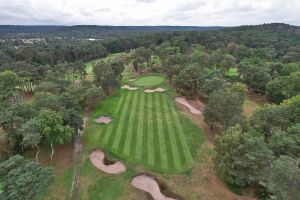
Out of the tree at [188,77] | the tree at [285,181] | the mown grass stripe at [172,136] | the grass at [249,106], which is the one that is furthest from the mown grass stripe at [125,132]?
the grass at [249,106]

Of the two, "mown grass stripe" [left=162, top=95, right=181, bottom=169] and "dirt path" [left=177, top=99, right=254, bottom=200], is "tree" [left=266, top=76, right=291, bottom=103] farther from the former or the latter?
"dirt path" [left=177, top=99, right=254, bottom=200]

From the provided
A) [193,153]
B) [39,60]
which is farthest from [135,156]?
[39,60]

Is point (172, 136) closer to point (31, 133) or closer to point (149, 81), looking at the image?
point (31, 133)

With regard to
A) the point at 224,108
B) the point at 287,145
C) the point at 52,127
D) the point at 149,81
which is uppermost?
the point at 224,108

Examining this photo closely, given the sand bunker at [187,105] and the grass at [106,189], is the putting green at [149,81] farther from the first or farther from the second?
the grass at [106,189]

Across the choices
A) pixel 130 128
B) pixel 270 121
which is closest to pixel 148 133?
pixel 130 128

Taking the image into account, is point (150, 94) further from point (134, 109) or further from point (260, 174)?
point (260, 174)

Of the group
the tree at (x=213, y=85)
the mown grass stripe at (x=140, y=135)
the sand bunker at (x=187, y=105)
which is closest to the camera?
the mown grass stripe at (x=140, y=135)
